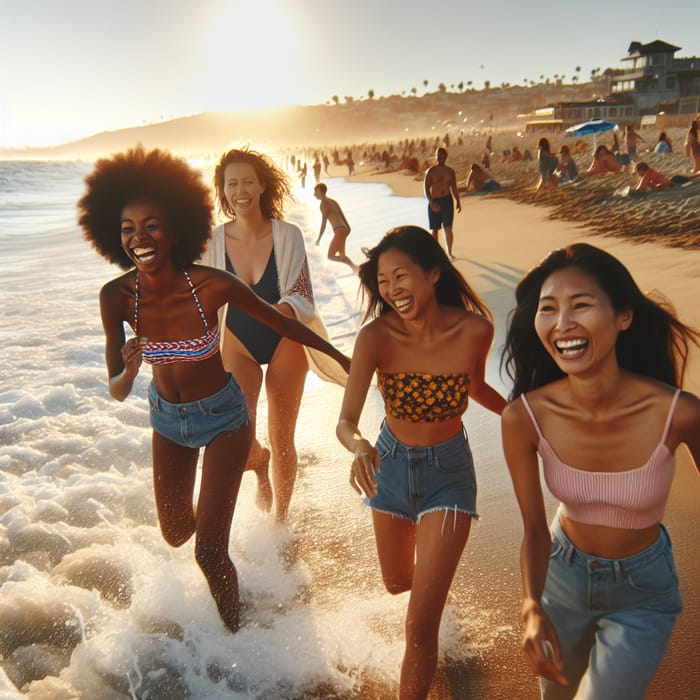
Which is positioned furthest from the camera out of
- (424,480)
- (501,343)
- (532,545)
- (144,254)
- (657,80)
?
(657,80)

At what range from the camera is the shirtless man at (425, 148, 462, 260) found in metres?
12.2

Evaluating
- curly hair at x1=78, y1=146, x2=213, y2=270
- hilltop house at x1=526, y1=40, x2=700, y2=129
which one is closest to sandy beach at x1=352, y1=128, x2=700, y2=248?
curly hair at x1=78, y1=146, x2=213, y2=270

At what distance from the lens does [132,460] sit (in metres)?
5.88

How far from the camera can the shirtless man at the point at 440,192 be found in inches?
479

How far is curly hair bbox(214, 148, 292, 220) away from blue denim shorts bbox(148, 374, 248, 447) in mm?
1740

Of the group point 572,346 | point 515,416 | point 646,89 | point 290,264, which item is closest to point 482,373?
point 515,416

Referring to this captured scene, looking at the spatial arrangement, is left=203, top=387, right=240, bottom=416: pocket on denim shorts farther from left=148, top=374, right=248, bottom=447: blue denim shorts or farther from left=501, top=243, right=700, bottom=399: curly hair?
left=501, top=243, right=700, bottom=399: curly hair

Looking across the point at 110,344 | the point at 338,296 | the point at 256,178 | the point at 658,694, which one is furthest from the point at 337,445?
the point at 338,296

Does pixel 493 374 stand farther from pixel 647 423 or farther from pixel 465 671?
pixel 647 423

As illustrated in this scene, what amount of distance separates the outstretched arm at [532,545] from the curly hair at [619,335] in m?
0.19

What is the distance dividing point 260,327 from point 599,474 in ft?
8.64

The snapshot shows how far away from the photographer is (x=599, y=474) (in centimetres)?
206

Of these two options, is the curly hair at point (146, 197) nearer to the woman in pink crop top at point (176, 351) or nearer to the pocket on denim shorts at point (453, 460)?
the woman in pink crop top at point (176, 351)

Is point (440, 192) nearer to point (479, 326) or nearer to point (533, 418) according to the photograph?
point (479, 326)
